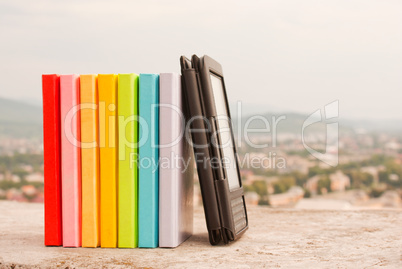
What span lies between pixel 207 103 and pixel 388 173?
10.9 metres

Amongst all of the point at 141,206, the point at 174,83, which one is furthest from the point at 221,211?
the point at 174,83

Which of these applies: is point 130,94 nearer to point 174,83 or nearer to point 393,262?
point 174,83

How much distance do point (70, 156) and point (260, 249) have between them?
0.90 meters

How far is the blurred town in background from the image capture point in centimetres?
1003

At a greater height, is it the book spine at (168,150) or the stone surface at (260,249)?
the book spine at (168,150)

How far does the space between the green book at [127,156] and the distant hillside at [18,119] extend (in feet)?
28.2

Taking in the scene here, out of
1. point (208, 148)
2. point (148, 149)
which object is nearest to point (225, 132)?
point (208, 148)

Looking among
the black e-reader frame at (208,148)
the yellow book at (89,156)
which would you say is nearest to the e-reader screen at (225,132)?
the black e-reader frame at (208,148)

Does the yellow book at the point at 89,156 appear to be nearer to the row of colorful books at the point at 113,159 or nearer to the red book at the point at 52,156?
the row of colorful books at the point at 113,159

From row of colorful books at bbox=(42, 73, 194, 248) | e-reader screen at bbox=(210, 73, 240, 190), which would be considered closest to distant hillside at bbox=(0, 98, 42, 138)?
e-reader screen at bbox=(210, 73, 240, 190)

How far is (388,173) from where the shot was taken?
11.8 m

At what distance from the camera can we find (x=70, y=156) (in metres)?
2.05

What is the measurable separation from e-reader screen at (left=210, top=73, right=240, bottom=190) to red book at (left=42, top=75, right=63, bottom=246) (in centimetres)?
71

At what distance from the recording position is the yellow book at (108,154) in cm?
204
